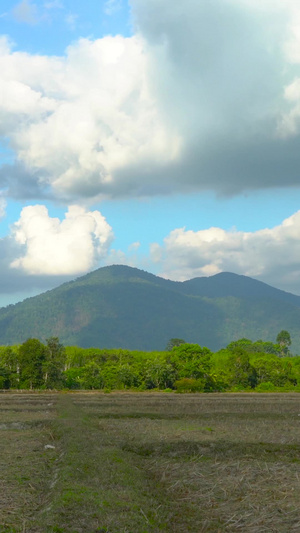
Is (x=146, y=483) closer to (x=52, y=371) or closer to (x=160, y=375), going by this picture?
(x=52, y=371)

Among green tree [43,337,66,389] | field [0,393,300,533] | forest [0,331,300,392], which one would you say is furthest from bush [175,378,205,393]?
field [0,393,300,533]

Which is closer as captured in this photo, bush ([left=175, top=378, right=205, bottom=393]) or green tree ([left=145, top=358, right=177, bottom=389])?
bush ([left=175, top=378, right=205, bottom=393])

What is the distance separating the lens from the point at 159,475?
17453 mm

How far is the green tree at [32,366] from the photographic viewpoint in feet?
347

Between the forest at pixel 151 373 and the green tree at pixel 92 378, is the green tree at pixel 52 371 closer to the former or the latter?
the forest at pixel 151 373

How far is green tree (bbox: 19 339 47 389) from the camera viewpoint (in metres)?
106

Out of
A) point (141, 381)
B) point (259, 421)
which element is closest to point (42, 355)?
point (141, 381)

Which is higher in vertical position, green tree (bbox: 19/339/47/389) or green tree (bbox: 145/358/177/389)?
green tree (bbox: 19/339/47/389)

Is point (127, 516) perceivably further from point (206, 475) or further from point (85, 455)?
point (85, 455)

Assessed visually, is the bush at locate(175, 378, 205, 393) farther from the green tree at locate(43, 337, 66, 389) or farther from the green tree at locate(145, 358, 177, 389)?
the green tree at locate(43, 337, 66, 389)

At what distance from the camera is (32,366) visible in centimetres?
10581

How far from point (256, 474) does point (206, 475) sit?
1.81 metres

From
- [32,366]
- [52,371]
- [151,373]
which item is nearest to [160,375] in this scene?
[151,373]

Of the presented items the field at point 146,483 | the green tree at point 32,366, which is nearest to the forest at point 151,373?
the green tree at point 32,366
